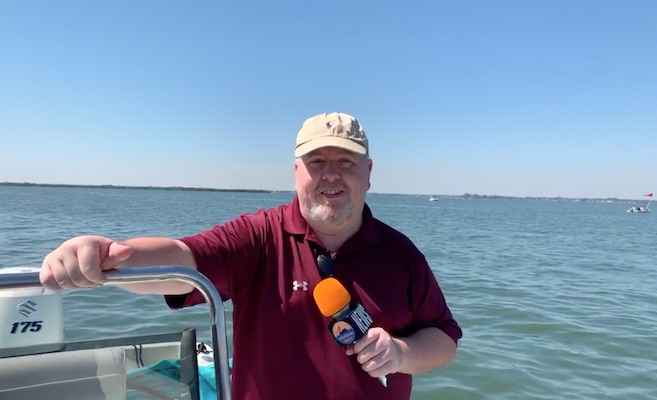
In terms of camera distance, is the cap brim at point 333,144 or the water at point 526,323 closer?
the cap brim at point 333,144

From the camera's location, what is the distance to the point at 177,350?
7.78 feet

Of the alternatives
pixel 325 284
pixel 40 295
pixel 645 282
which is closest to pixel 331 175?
pixel 325 284

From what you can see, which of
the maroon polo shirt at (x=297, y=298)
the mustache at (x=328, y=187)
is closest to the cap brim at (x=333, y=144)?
the mustache at (x=328, y=187)

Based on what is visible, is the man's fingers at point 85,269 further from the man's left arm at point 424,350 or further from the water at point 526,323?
the water at point 526,323

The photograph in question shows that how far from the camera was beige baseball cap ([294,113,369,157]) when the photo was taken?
216 centimetres

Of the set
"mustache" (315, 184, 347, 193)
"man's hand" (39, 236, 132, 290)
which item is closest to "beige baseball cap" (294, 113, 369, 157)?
"mustache" (315, 184, 347, 193)

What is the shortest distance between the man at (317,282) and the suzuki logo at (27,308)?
1.85 m

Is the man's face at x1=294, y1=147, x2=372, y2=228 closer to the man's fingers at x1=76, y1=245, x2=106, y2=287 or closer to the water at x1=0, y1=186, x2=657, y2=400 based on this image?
the man's fingers at x1=76, y1=245, x2=106, y2=287

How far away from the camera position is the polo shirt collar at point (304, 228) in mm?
2195

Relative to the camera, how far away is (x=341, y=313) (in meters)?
1.72

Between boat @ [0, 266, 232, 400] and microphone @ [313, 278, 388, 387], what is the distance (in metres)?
0.36

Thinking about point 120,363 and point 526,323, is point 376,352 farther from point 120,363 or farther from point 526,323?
point 526,323

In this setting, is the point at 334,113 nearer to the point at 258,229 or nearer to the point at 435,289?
the point at 258,229

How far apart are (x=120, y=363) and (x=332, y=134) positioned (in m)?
1.25
